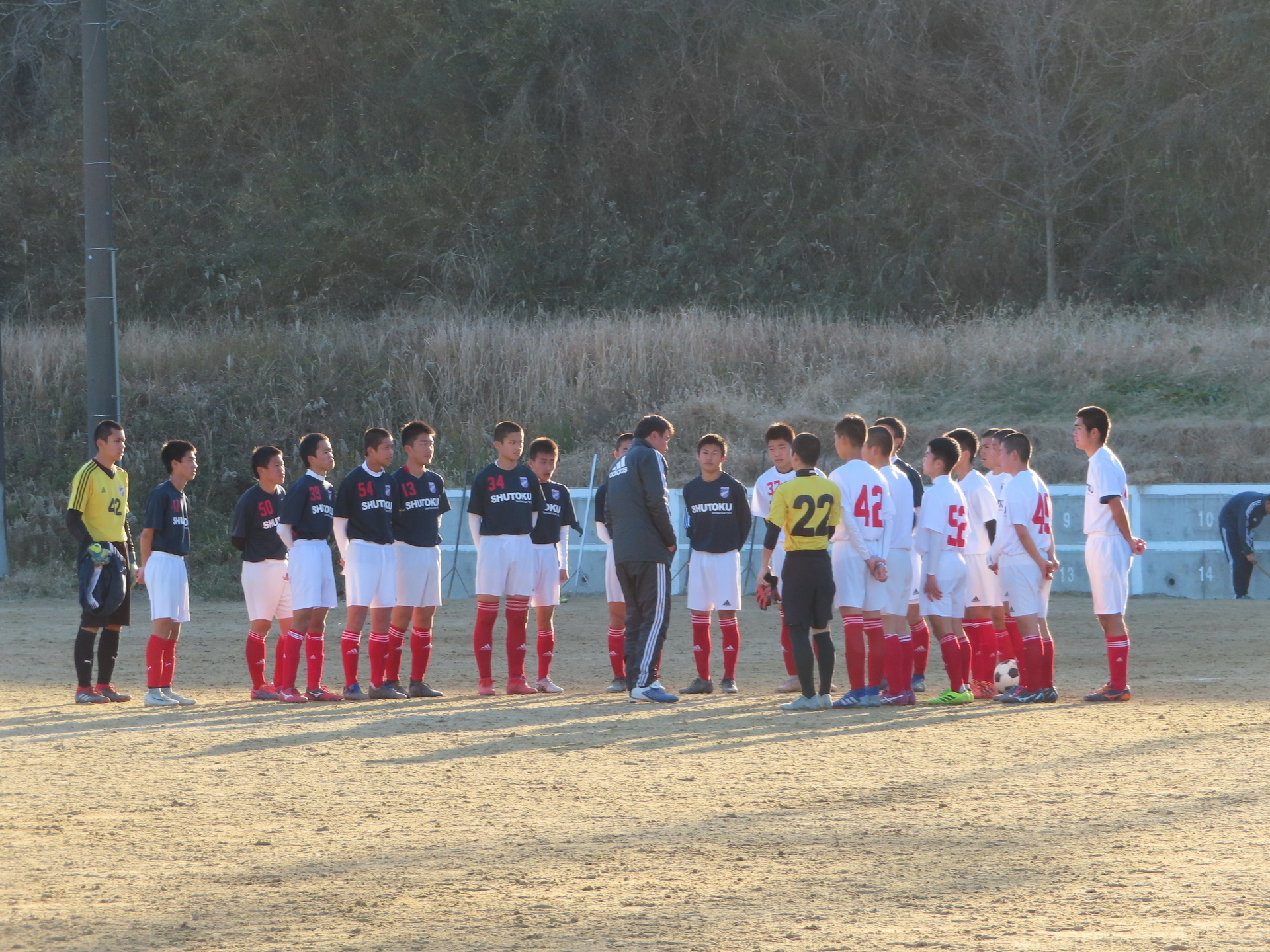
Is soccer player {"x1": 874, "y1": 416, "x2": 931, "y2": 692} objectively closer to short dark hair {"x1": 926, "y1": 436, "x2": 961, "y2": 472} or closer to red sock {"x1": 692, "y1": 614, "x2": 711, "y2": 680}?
short dark hair {"x1": 926, "y1": 436, "x2": 961, "y2": 472}

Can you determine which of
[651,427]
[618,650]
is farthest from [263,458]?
[618,650]

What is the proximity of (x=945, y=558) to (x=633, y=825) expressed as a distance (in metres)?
4.38

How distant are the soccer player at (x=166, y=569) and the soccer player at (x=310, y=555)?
75 cm

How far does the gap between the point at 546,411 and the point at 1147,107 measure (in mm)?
18770

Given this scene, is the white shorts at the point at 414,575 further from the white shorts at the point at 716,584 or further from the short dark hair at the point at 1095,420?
the short dark hair at the point at 1095,420

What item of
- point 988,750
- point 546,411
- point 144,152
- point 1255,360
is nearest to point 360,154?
point 144,152

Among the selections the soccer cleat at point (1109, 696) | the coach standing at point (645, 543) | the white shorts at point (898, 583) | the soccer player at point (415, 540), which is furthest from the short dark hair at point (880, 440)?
the soccer player at point (415, 540)

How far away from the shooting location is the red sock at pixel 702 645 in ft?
36.6

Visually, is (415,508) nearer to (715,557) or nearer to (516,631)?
(516,631)

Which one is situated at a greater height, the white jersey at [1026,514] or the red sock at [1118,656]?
the white jersey at [1026,514]

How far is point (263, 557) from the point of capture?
10539 millimetres

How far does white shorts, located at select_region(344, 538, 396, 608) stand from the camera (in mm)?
10539

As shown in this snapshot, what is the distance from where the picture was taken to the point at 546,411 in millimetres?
26328

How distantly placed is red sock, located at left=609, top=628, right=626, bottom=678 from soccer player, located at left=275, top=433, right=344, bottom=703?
2.37 meters
